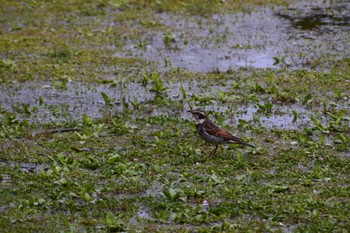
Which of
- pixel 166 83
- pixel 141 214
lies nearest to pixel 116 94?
pixel 166 83

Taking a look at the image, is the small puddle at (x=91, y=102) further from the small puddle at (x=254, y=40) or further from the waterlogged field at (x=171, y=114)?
the small puddle at (x=254, y=40)

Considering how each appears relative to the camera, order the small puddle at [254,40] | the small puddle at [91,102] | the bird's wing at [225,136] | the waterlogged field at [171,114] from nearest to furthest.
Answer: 1. the waterlogged field at [171,114]
2. the bird's wing at [225,136]
3. the small puddle at [91,102]
4. the small puddle at [254,40]

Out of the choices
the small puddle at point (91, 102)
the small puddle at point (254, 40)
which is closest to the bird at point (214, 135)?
the small puddle at point (91, 102)

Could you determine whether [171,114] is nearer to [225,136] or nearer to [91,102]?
[91,102]

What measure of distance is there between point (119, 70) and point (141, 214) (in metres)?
7.02

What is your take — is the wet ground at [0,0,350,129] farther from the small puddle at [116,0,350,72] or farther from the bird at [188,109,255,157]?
the bird at [188,109,255,157]

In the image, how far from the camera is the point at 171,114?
491 inches

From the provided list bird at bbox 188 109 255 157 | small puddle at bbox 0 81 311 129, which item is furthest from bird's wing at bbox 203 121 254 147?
small puddle at bbox 0 81 311 129

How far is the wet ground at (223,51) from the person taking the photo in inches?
506

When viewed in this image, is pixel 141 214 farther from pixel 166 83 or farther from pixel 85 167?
pixel 166 83

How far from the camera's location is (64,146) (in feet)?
35.6

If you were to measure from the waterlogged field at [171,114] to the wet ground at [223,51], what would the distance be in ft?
0.13

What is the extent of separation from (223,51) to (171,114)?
14.7 ft

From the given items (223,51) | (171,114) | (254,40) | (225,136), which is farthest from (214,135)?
(254,40)
